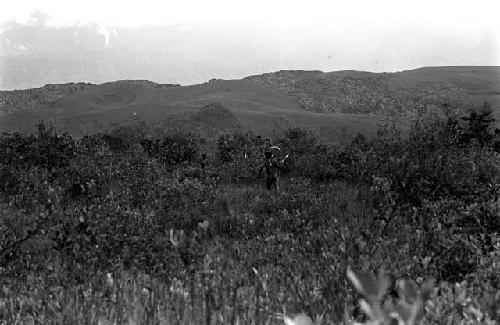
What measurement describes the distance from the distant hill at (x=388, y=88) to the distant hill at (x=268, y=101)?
0.06m

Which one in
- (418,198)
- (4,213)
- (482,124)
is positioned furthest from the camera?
(482,124)

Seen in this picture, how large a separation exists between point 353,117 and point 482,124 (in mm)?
10450

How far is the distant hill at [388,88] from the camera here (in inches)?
1147

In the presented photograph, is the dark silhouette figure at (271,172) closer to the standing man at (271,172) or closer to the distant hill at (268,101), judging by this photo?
the standing man at (271,172)

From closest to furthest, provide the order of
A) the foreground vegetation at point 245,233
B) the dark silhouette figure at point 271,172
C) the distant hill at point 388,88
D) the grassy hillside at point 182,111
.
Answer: the foreground vegetation at point 245,233 < the dark silhouette figure at point 271,172 < the grassy hillside at point 182,111 < the distant hill at point 388,88

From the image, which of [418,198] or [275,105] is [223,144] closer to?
[418,198]

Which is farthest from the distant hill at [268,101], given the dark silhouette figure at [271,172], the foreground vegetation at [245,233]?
the dark silhouette figure at [271,172]

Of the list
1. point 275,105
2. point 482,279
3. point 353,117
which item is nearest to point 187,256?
point 482,279

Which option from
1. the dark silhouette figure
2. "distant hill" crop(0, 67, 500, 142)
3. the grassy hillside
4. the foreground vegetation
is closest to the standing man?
the dark silhouette figure

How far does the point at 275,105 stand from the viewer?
2794 cm

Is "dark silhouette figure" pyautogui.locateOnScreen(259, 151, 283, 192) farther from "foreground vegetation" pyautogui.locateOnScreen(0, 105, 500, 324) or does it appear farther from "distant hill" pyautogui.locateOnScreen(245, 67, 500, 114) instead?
"distant hill" pyautogui.locateOnScreen(245, 67, 500, 114)

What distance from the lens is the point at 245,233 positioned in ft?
19.9

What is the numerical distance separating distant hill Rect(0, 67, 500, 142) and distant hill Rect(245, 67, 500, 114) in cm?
6

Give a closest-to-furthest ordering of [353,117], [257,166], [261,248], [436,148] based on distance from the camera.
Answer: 1. [261,248]
2. [436,148]
3. [257,166]
4. [353,117]
